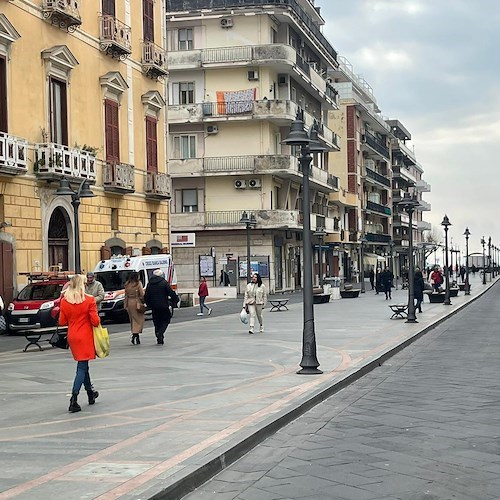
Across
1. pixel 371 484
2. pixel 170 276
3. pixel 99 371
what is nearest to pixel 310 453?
pixel 371 484

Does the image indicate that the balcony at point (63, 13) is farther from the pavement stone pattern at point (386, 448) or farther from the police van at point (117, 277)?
the pavement stone pattern at point (386, 448)

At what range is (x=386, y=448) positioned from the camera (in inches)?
326

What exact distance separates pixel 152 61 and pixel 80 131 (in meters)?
6.80

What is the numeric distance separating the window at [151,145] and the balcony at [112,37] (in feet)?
13.1

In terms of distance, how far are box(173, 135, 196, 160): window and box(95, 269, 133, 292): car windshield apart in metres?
26.7

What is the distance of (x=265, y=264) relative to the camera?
5434cm

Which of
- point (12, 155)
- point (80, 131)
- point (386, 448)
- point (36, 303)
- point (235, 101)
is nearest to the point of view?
point (386, 448)

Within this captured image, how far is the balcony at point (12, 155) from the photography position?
2541 cm

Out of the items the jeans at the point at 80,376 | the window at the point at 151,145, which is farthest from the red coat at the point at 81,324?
the window at the point at 151,145

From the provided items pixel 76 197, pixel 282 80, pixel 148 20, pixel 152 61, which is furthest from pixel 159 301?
pixel 282 80

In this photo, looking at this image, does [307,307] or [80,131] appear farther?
[80,131]

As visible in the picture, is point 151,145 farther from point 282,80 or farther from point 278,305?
point 282,80

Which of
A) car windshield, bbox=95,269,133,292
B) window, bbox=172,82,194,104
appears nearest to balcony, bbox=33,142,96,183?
car windshield, bbox=95,269,133,292

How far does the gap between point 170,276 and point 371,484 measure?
1024 inches
